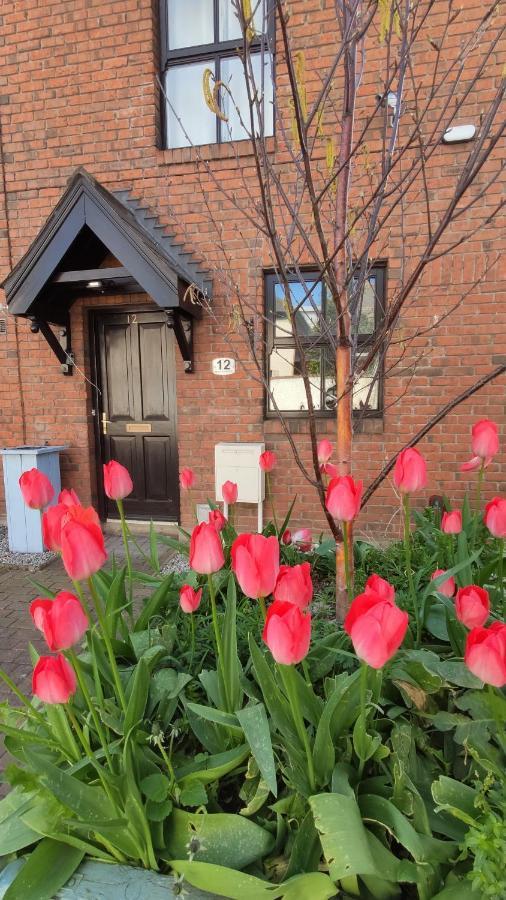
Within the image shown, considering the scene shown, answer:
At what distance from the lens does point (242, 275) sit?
4.38 metres

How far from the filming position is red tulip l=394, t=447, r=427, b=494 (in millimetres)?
1278

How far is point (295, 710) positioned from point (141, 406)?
4.45m

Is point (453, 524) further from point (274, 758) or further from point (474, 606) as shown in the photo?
point (274, 758)

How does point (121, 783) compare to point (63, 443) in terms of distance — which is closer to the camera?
point (121, 783)

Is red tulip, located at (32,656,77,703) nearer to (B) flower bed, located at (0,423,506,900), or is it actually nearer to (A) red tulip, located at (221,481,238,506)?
(B) flower bed, located at (0,423,506,900)

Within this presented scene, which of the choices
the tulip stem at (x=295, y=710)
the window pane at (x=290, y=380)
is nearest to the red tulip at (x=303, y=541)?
the tulip stem at (x=295, y=710)

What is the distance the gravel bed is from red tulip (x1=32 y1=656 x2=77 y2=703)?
12.1 feet

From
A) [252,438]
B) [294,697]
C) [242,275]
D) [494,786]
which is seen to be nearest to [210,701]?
[294,697]

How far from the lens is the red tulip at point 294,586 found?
94 cm

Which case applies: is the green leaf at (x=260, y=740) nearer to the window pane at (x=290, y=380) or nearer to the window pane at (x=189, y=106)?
the window pane at (x=290, y=380)

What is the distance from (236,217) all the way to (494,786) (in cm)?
438

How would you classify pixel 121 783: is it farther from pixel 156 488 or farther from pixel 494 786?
pixel 156 488

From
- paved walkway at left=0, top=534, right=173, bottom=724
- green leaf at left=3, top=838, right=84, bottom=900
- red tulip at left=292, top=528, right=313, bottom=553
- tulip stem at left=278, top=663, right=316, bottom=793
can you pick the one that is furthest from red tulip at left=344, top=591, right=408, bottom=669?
paved walkway at left=0, top=534, right=173, bottom=724

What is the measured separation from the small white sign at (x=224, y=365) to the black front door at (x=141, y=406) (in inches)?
24.6
